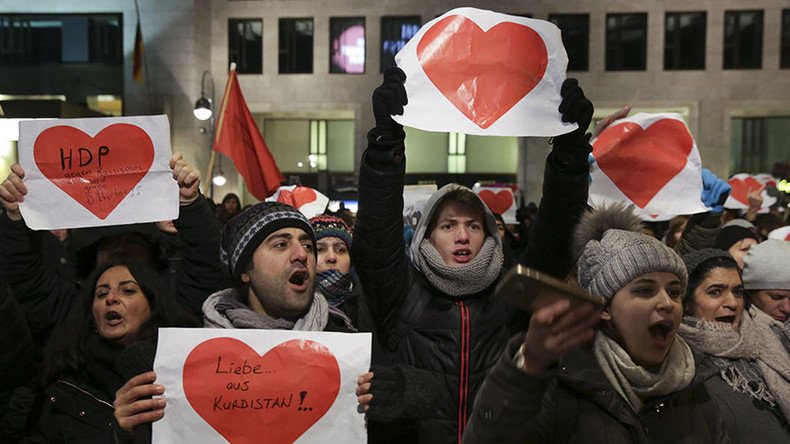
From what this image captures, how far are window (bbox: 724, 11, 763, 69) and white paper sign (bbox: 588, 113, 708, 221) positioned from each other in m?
28.7

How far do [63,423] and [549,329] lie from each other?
219cm

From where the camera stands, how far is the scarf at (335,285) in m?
3.90

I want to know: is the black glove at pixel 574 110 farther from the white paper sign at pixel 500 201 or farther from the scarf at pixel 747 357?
the white paper sign at pixel 500 201

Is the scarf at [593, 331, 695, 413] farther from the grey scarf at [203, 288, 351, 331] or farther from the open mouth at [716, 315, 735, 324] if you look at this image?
the grey scarf at [203, 288, 351, 331]

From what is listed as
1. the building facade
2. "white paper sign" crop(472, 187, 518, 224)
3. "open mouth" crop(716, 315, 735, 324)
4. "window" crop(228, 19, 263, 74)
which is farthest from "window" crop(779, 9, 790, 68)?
"open mouth" crop(716, 315, 735, 324)

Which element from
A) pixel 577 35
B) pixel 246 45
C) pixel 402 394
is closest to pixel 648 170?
pixel 402 394

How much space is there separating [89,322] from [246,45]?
1171 inches

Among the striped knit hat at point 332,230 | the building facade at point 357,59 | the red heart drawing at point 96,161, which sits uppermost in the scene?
the building facade at point 357,59

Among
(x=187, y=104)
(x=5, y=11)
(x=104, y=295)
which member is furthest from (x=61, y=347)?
(x=5, y=11)

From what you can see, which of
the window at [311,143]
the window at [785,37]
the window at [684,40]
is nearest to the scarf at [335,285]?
the window at [684,40]

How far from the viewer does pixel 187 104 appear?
29.4 metres

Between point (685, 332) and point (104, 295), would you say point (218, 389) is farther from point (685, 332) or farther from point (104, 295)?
point (685, 332)

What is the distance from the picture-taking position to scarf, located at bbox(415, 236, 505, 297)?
319 cm

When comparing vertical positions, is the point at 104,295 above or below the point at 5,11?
below
